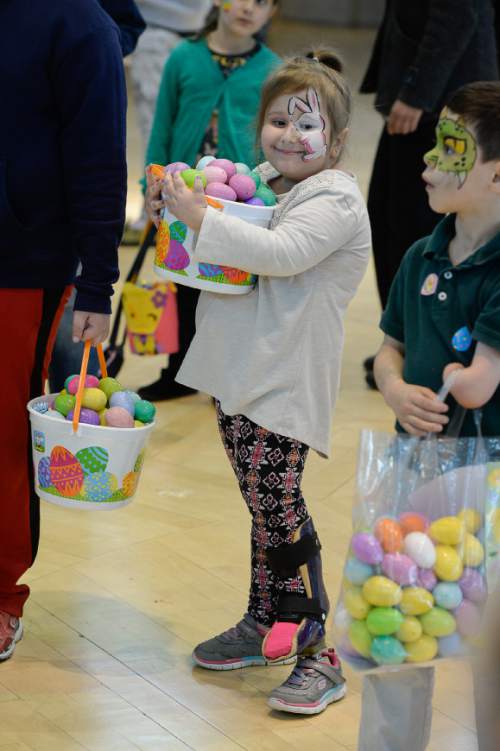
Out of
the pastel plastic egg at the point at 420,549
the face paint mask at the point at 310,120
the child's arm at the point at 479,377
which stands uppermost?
the face paint mask at the point at 310,120

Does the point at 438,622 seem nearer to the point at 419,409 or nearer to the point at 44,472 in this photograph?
the point at 419,409

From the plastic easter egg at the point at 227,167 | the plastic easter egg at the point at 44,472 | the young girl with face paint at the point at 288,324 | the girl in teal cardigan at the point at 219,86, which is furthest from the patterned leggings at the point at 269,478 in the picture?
the girl in teal cardigan at the point at 219,86

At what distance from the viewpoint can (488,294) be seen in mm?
1930

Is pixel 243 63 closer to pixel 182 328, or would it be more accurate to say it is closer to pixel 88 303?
pixel 182 328

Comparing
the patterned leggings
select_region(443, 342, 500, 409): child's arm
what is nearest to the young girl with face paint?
the patterned leggings

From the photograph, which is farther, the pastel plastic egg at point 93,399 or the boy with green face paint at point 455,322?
the pastel plastic egg at point 93,399

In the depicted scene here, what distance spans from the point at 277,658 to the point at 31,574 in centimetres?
82

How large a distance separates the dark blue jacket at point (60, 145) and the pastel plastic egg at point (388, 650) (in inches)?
38.0

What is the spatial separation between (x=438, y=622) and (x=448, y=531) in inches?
5.4

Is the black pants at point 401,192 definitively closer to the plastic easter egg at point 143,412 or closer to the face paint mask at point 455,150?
the plastic easter egg at point 143,412

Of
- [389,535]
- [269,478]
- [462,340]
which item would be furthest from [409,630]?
[269,478]

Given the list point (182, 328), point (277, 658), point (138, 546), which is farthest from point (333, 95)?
point (182, 328)

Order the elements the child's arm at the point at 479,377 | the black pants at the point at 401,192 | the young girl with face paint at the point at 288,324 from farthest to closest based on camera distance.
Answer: the black pants at the point at 401,192
the young girl with face paint at the point at 288,324
the child's arm at the point at 479,377

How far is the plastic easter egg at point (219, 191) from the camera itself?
87.6 inches
